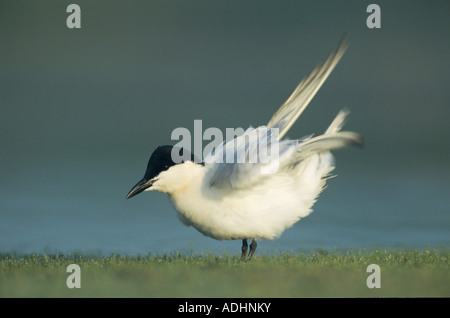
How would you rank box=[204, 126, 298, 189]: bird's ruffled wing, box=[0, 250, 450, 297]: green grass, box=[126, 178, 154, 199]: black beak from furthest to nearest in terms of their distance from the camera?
1. box=[126, 178, 154, 199]: black beak
2. box=[204, 126, 298, 189]: bird's ruffled wing
3. box=[0, 250, 450, 297]: green grass

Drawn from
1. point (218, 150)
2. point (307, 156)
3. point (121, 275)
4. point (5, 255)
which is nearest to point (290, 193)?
point (307, 156)

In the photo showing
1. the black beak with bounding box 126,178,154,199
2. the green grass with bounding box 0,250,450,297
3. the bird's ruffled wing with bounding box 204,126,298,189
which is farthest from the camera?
the black beak with bounding box 126,178,154,199

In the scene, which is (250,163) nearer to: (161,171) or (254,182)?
(254,182)

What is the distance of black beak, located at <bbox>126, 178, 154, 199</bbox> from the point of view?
709 centimetres

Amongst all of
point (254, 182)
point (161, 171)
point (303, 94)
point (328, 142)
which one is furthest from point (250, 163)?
point (303, 94)

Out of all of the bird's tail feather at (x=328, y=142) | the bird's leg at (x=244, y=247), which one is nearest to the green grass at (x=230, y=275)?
the bird's leg at (x=244, y=247)

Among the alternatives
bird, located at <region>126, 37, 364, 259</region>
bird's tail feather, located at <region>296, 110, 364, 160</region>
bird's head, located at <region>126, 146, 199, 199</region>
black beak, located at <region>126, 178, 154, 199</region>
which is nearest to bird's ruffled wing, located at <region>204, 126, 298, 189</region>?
bird, located at <region>126, 37, 364, 259</region>

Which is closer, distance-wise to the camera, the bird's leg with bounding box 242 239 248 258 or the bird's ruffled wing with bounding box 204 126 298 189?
the bird's ruffled wing with bounding box 204 126 298 189

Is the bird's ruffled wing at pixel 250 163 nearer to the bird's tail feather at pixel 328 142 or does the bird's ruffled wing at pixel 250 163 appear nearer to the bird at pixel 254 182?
the bird at pixel 254 182

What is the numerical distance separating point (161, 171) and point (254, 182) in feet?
3.07

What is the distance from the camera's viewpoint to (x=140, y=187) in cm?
711

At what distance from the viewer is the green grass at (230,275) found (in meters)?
6.24

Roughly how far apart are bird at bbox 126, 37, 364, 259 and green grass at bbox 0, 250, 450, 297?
378 millimetres

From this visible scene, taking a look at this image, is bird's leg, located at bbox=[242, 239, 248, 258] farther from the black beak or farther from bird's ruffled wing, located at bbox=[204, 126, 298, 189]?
the black beak
